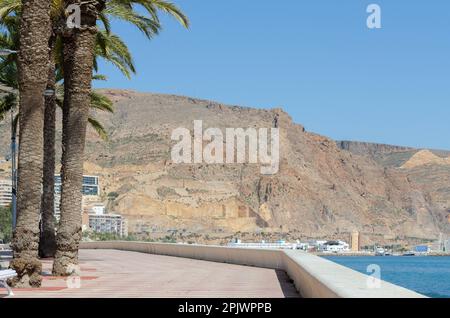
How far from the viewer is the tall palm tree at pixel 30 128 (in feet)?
56.5

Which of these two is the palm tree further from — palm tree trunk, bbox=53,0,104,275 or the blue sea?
the blue sea

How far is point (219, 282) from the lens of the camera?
1920 cm

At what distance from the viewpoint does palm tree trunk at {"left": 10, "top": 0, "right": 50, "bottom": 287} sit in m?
17.2

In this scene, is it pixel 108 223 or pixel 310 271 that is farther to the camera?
pixel 108 223

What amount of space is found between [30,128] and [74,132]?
368cm

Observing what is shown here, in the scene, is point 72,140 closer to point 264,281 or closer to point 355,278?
point 264,281

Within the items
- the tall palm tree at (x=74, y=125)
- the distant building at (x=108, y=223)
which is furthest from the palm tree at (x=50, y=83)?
the distant building at (x=108, y=223)

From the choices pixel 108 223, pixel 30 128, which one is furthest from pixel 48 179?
pixel 108 223

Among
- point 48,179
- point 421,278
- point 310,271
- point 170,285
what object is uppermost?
point 48,179

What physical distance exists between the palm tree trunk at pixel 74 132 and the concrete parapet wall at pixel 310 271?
17.8 ft

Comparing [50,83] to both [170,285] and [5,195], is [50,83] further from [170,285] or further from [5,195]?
[5,195]

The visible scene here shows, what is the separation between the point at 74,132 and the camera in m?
21.0

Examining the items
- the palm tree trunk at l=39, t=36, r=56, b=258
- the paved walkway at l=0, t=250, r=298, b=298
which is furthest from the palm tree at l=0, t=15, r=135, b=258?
the paved walkway at l=0, t=250, r=298, b=298

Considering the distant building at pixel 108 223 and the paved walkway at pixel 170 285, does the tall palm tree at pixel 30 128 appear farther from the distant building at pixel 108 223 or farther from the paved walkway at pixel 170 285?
the distant building at pixel 108 223
